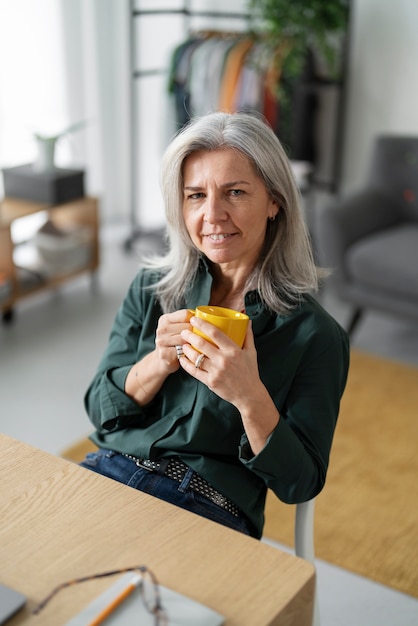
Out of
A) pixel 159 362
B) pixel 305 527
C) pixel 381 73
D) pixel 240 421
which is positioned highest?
pixel 381 73

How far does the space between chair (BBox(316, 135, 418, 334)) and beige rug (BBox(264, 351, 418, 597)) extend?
1.17 ft

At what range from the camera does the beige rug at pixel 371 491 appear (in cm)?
214

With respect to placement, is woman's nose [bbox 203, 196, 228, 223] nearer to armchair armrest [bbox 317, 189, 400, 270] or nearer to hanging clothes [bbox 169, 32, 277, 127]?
armchair armrest [bbox 317, 189, 400, 270]

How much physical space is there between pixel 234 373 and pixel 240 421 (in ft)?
0.72

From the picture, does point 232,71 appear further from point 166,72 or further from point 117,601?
point 117,601

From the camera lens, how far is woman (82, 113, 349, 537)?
1.37 metres

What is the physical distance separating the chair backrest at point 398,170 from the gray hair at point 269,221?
7.34 ft

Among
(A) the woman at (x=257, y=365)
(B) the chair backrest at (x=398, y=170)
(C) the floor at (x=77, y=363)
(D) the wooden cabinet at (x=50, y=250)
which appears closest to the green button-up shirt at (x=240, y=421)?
(A) the woman at (x=257, y=365)

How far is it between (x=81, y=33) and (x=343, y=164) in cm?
171

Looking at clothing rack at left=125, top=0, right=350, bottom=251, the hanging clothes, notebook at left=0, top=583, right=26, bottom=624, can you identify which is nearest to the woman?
notebook at left=0, top=583, right=26, bottom=624

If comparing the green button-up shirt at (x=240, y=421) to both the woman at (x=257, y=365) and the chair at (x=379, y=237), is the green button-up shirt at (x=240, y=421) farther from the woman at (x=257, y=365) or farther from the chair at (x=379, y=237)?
the chair at (x=379, y=237)

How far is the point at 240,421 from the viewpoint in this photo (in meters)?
1.44

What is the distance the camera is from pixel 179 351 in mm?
1360

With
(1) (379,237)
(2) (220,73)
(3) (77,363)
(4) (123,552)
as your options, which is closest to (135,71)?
(2) (220,73)
